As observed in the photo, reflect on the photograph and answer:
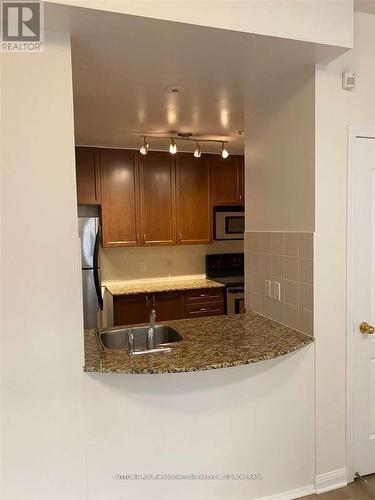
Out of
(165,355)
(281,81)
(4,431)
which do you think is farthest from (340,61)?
(4,431)

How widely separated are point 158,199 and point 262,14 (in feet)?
9.05

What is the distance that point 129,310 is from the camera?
397 cm

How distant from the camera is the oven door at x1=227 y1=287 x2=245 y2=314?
430 centimetres

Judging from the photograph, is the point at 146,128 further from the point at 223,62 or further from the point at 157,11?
the point at 157,11

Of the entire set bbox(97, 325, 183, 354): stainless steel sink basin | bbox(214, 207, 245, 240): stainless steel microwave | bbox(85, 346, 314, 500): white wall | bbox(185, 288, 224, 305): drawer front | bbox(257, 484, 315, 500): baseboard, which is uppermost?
bbox(214, 207, 245, 240): stainless steel microwave

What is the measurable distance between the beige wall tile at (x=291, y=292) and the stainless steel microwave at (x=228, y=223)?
2260 mm

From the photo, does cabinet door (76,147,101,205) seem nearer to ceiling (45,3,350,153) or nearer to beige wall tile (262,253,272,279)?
ceiling (45,3,350,153)

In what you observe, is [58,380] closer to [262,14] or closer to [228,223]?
[262,14]

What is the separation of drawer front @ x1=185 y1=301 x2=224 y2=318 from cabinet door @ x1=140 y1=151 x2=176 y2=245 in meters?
0.81

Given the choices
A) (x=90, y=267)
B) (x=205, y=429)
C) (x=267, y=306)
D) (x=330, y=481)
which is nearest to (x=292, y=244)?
(x=267, y=306)

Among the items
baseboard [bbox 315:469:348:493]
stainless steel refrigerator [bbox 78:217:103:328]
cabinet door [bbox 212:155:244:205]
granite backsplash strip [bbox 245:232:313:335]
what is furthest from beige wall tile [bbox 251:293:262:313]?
cabinet door [bbox 212:155:244:205]

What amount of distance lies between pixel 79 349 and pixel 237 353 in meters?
0.78

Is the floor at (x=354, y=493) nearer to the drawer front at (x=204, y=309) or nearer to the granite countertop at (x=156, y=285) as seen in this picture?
the drawer front at (x=204, y=309)

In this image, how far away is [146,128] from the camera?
11.0 feet
